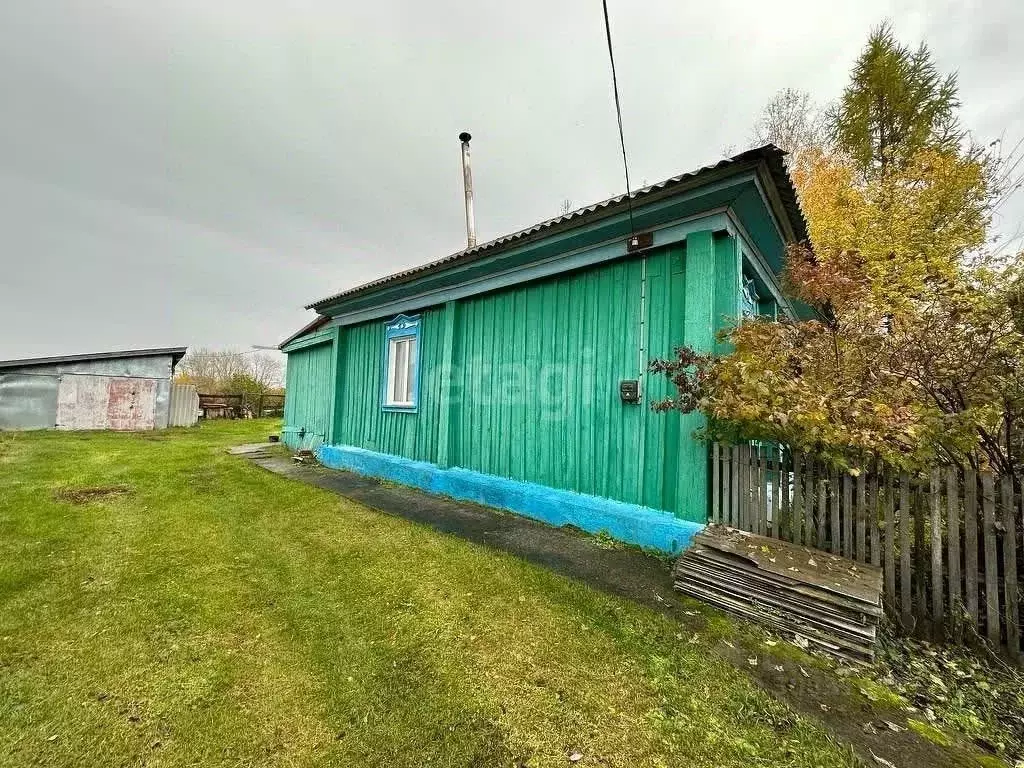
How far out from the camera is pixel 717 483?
3.24 meters

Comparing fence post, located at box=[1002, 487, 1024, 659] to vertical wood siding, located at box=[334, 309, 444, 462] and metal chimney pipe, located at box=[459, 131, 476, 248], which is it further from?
metal chimney pipe, located at box=[459, 131, 476, 248]

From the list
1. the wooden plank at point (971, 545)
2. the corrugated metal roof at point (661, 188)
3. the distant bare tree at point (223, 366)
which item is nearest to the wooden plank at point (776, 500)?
the wooden plank at point (971, 545)

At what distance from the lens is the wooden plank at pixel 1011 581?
7.00ft

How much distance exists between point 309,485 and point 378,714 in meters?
5.18

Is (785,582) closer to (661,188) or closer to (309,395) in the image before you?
(661,188)

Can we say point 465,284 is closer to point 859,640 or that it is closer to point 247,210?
point 859,640

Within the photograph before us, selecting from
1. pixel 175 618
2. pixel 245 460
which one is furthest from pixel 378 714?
pixel 245 460

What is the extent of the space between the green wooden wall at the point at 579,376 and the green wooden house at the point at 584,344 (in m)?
0.02

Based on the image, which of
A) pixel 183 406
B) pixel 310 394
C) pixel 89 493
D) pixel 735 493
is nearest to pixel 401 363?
pixel 310 394

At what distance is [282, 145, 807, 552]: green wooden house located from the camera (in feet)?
11.7

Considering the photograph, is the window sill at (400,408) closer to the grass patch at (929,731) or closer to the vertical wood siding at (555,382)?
the vertical wood siding at (555,382)

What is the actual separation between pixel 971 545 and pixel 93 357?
20.8 metres

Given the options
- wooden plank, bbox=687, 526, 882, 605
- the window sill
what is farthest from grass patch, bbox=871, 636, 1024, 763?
the window sill

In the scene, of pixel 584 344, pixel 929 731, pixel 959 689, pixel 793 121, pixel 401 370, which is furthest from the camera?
pixel 793 121
